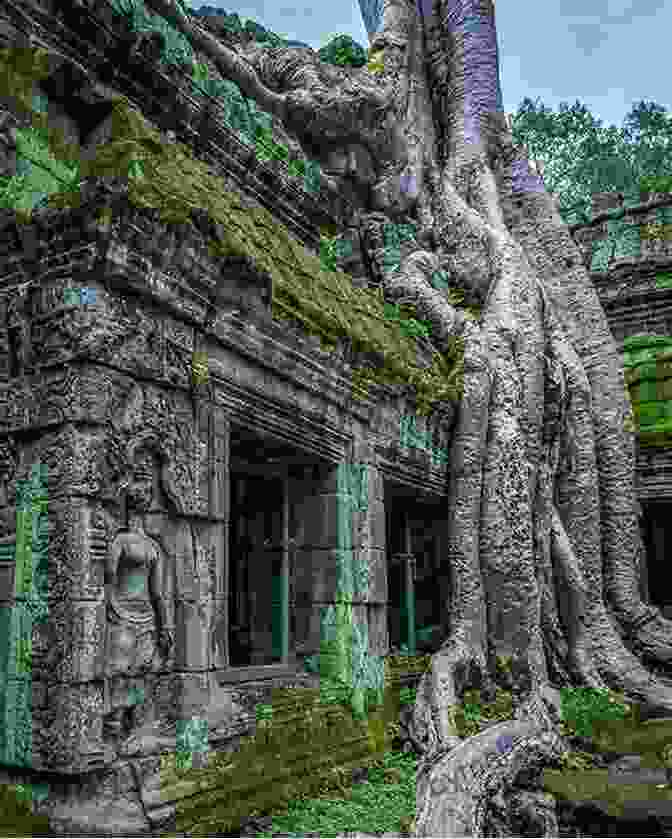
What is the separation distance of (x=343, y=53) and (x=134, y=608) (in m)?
8.65

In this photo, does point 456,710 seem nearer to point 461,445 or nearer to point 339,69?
point 461,445

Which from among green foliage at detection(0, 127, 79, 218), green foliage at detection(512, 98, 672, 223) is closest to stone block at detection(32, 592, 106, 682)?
green foliage at detection(0, 127, 79, 218)

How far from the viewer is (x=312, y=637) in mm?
4762

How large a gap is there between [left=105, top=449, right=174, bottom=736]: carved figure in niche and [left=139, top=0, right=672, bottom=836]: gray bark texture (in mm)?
1591

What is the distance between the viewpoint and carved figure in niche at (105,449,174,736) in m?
2.97

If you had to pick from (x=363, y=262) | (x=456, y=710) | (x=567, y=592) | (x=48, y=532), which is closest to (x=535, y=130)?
(x=363, y=262)

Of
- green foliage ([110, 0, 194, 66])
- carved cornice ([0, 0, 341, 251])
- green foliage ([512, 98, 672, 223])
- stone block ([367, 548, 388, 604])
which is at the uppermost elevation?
green foliage ([512, 98, 672, 223])

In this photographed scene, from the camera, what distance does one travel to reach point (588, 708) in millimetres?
6336

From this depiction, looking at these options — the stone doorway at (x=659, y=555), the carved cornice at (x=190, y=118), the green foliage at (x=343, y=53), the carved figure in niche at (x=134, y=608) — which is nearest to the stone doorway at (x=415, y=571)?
the carved cornice at (x=190, y=118)

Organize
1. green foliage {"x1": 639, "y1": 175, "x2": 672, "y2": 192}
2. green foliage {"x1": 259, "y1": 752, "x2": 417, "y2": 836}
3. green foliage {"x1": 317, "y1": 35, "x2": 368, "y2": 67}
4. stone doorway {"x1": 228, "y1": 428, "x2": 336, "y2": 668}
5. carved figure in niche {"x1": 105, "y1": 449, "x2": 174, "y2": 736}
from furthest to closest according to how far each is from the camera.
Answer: green foliage {"x1": 639, "y1": 175, "x2": 672, "y2": 192}
green foliage {"x1": 317, "y1": 35, "x2": 368, "y2": 67}
stone doorway {"x1": 228, "y1": 428, "x2": 336, "y2": 668}
green foliage {"x1": 259, "y1": 752, "x2": 417, "y2": 836}
carved figure in niche {"x1": 105, "y1": 449, "x2": 174, "y2": 736}

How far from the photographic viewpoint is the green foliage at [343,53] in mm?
9820

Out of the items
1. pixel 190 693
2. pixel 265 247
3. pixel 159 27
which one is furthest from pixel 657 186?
pixel 190 693

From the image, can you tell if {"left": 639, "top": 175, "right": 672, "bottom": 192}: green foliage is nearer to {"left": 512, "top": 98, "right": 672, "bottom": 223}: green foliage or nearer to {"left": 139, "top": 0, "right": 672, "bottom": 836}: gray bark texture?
{"left": 139, "top": 0, "right": 672, "bottom": 836}: gray bark texture

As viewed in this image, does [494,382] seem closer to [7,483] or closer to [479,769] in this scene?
[479,769]
